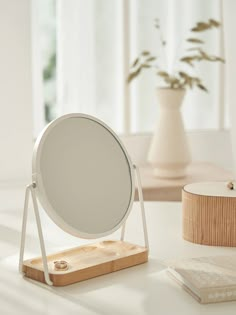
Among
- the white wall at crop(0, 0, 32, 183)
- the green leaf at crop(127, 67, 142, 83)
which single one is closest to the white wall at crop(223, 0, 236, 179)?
the green leaf at crop(127, 67, 142, 83)

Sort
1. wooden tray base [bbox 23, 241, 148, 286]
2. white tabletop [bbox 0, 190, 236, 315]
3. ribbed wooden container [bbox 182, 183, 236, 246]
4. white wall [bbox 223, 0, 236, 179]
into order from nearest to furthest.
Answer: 1. white tabletop [bbox 0, 190, 236, 315]
2. wooden tray base [bbox 23, 241, 148, 286]
3. ribbed wooden container [bbox 182, 183, 236, 246]
4. white wall [bbox 223, 0, 236, 179]

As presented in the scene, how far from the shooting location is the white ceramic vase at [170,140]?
8.39 ft

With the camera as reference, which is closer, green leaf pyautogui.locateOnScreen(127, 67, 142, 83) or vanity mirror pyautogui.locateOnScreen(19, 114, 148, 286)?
Answer: vanity mirror pyautogui.locateOnScreen(19, 114, 148, 286)

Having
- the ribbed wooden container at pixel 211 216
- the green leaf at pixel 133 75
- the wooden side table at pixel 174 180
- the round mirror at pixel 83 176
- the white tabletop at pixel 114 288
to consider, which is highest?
the green leaf at pixel 133 75

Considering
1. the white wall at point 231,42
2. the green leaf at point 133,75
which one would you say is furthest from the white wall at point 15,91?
the white wall at point 231,42

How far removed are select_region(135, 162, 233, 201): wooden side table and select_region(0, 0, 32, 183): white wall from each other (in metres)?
0.47

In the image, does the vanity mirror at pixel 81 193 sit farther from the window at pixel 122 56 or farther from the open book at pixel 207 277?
the window at pixel 122 56

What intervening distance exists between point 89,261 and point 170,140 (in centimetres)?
143

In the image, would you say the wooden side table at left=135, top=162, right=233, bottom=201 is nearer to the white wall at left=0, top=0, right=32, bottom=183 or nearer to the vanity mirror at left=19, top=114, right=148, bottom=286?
the white wall at left=0, top=0, right=32, bottom=183

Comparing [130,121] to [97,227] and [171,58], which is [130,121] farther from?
[97,227]

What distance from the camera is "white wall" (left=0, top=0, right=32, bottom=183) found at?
2.48 meters

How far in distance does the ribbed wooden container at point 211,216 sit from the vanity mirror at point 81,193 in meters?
0.14

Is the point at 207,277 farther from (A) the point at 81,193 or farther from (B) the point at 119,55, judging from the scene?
(B) the point at 119,55

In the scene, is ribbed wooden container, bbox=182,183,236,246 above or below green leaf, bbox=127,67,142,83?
below
